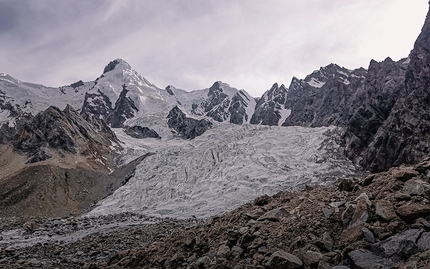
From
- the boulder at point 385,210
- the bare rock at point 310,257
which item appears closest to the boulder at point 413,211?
the boulder at point 385,210

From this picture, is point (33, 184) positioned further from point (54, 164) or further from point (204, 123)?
point (204, 123)

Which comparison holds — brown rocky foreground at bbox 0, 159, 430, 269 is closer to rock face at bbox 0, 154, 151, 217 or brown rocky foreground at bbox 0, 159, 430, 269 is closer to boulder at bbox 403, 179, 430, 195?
boulder at bbox 403, 179, 430, 195

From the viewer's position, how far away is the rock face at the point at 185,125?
→ 148 meters

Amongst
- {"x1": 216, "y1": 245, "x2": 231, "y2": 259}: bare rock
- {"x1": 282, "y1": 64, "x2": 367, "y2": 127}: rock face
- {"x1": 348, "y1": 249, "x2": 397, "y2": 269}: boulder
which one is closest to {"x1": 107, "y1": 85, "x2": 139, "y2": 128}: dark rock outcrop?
{"x1": 282, "y1": 64, "x2": 367, "y2": 127}: rock face

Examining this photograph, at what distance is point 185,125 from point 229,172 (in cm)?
10867

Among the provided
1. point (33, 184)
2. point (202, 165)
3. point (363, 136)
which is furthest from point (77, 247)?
point (363, 136)

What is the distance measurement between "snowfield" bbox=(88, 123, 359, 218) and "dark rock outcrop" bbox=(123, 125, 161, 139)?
83.5 meters

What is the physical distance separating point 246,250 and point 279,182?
112 feet

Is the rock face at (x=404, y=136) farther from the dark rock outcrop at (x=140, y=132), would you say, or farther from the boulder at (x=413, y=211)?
the dark rock outcrop at (x=140, y=132)

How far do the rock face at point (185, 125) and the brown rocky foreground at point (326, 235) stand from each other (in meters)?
134

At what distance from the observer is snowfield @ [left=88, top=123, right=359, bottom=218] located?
40250 mm

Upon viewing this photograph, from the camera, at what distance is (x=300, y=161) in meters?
49.8

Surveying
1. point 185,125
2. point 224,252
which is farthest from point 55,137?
point 224,252

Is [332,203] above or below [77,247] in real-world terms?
above
